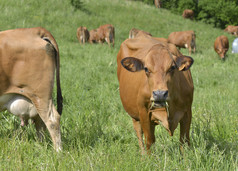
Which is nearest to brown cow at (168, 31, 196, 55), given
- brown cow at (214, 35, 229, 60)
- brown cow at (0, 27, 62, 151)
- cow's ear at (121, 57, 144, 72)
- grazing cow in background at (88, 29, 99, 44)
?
brown cow at (214, 35, 229, 60)

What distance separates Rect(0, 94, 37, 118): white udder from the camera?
138 inches

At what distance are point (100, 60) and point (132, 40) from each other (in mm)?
5421

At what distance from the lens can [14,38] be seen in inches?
139

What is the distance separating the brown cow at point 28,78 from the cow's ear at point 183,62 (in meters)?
1.47

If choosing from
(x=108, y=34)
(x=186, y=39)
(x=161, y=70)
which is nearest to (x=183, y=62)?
(x=161, y=70)

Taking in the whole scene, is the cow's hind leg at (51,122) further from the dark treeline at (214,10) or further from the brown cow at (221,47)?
the dark treeline at (214,10)

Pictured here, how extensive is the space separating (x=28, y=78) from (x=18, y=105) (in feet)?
1.12

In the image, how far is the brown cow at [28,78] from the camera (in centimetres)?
346

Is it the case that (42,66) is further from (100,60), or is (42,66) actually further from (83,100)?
(100,60)

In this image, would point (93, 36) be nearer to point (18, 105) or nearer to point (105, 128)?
point (105, 128)

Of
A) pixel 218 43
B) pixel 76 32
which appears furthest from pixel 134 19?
pixel 218 43

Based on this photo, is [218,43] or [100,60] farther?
[218,43]

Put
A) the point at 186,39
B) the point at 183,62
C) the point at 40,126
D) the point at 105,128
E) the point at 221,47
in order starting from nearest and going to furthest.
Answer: the point at 183,62
the point at 40,126
the point at 105,128
the point at 221,47
the point at 186,39

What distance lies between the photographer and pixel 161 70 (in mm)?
2992
